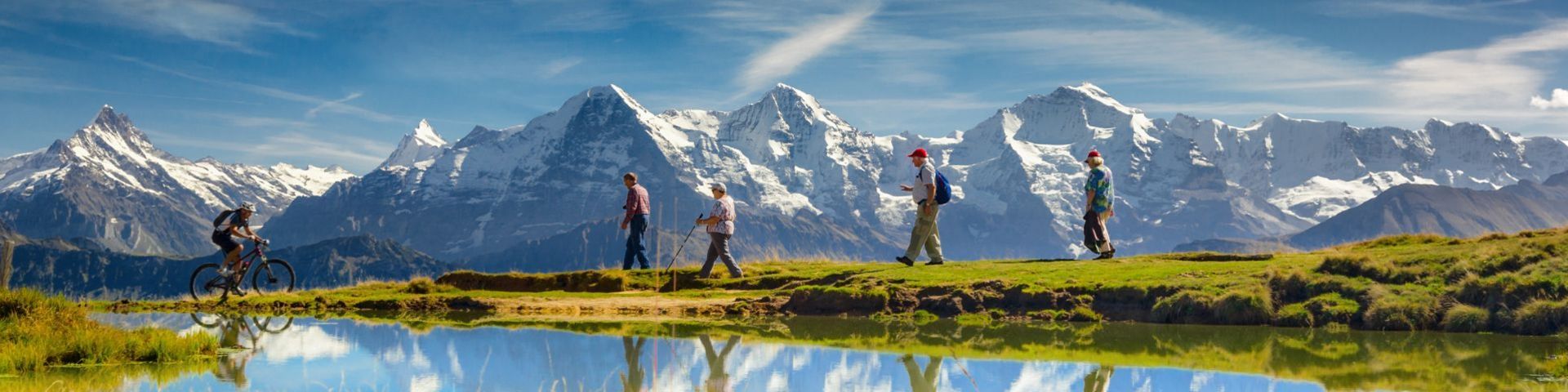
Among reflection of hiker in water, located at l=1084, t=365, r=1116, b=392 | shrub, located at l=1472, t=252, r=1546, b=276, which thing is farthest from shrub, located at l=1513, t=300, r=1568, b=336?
reflection of hiker in water, located at l=1084, t=365, r=1116, b=392

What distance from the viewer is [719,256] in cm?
2828

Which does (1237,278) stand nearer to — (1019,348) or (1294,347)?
(1294,347)

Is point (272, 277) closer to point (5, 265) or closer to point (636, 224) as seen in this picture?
point (636, 224)

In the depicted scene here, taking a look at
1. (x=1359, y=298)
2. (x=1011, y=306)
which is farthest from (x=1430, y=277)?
(x=1011, y=306)

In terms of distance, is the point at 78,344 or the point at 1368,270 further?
the point at 1368,270

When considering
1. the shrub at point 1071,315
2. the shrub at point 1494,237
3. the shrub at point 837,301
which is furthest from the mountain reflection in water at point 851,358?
the shrub at point 1494,237

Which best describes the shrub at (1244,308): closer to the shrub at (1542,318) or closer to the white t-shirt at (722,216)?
the shrub at (1542,318)

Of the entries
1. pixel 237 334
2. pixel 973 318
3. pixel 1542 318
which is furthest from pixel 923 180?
pixel 237 334

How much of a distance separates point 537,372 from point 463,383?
102 centimetres

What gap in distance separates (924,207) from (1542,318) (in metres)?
12.5

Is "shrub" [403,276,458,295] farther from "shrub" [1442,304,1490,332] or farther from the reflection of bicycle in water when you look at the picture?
"shrub" [1442,304,1490,332]

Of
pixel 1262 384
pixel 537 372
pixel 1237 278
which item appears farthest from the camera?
pixel 1237 278

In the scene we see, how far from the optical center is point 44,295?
57.7ft

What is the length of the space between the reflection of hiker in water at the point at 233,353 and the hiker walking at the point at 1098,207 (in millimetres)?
17519
